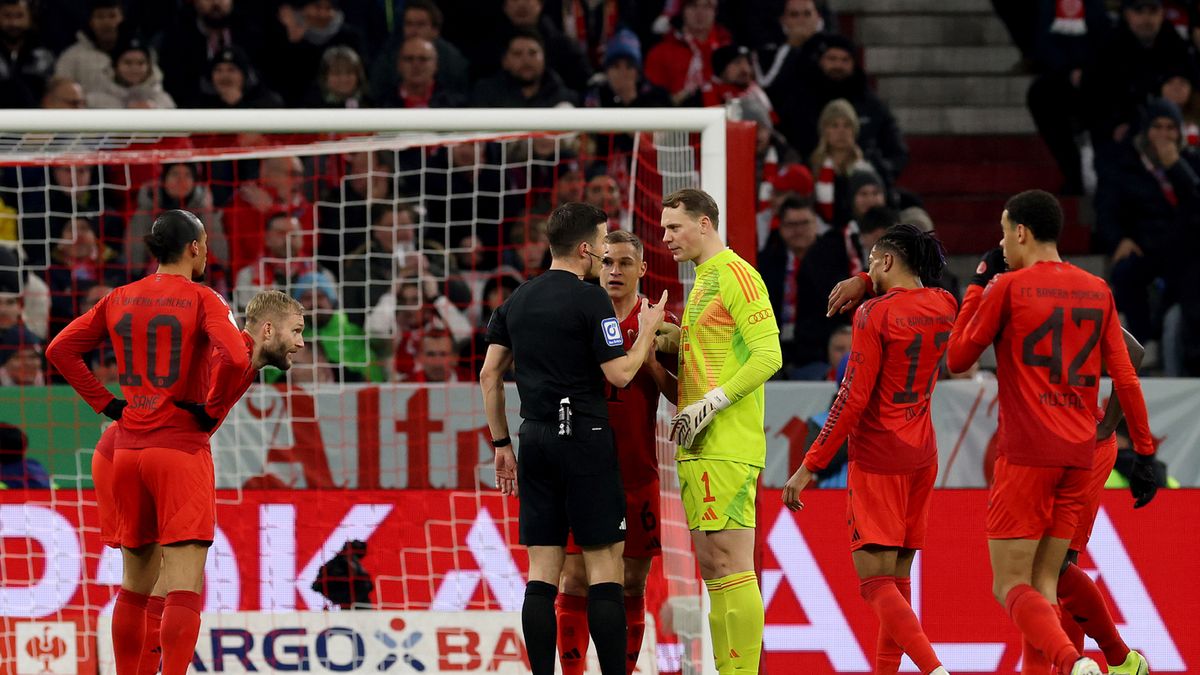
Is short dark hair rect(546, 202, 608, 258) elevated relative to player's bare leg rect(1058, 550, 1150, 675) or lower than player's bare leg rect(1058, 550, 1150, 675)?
elevated

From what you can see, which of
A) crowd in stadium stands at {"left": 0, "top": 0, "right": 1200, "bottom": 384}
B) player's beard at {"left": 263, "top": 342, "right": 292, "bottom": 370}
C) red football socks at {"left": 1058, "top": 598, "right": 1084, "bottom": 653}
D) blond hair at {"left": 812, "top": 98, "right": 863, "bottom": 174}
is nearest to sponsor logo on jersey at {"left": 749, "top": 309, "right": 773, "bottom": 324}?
red football socks at {"left": 1058, "top": 598, "right": 1084, "bottom": 653}

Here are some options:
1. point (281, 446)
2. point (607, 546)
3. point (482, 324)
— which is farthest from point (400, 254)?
point (607, 546)

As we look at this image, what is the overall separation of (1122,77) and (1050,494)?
8.64m

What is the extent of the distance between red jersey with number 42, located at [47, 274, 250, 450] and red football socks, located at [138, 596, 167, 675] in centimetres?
75

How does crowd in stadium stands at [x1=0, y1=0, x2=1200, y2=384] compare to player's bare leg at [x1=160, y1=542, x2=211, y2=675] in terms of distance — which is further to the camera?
crowd in stadium stands at [x1=0, y1=0, x2=1200, y2=384]

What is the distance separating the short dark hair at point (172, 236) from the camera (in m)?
7.09

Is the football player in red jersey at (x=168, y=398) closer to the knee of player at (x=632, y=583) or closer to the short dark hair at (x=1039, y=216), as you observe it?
the knee of player at (x=632, y=583)

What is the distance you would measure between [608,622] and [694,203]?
→ 1.81 meters

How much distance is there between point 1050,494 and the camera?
6.72 metres

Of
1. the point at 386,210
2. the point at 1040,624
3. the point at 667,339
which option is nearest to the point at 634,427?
the point at 667,339

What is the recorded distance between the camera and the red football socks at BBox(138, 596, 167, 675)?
715cm

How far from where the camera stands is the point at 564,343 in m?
6.86

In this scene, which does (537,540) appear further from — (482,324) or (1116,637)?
(482,324)

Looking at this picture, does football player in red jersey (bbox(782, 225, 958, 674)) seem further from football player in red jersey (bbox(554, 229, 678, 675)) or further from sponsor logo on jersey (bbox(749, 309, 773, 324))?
football player in red jersey (bbox(554, 229, 678, 675))
